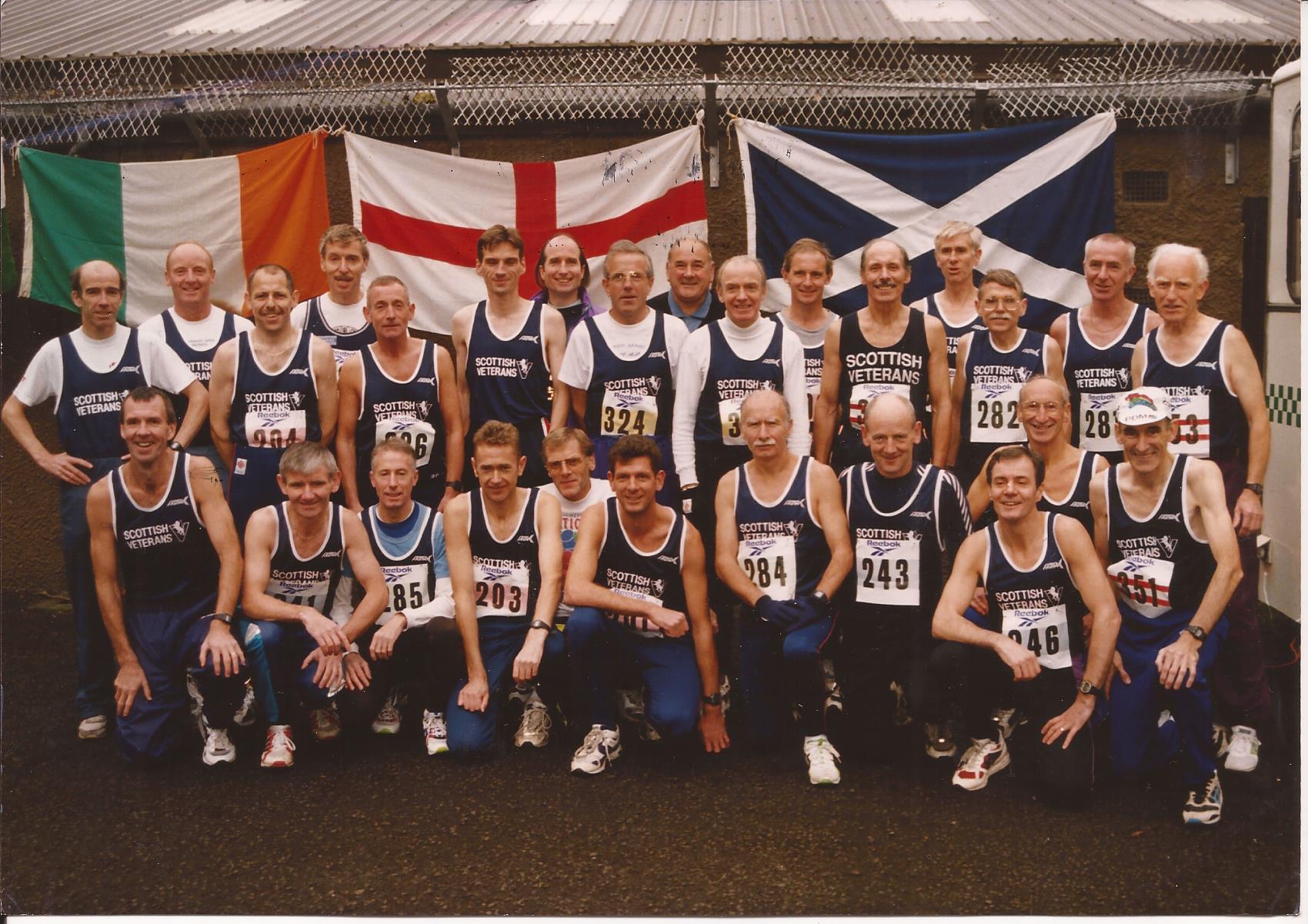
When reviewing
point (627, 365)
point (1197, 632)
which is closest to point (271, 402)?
point (627, 365)

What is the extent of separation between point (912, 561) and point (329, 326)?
295 cm

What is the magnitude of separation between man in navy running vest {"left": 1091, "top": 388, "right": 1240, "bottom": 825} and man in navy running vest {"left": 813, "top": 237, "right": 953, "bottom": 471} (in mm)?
872

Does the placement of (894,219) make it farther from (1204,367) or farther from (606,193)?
(1204,367)

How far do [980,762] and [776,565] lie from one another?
106 centimetres

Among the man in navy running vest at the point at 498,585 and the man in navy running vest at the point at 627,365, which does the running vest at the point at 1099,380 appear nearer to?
the man in navy running vest at the point at 627,365

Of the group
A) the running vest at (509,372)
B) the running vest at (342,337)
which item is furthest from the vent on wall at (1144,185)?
the running vest at (342,337)

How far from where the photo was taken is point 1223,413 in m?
4.62

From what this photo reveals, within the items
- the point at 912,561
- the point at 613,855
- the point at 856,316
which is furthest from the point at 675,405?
the point at 613,855

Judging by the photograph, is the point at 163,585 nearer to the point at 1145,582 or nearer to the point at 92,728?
the point at 92,728

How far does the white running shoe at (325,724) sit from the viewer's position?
15.1ft

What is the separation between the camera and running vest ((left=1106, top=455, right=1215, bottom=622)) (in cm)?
411

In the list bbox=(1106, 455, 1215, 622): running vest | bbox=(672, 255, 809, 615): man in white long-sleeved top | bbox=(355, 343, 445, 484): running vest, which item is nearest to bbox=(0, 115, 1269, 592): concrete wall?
bbox=(672, 255, 809, 615): man in white long-sleeved top

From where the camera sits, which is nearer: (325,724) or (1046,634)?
(1046,634)

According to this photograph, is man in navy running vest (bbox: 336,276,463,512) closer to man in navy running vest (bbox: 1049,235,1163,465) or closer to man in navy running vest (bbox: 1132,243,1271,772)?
man in navy running vest (bbox: 1049,235,1163,465)
